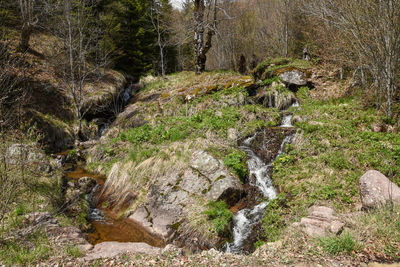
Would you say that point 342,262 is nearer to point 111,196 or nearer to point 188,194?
point 188,194

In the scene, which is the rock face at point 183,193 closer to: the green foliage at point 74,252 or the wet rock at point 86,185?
the green foliage at point 74,252

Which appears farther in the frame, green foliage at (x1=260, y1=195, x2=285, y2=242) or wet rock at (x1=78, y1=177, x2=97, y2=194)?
wet rock at (x1=78, y1=177, x2=97, y2=194)

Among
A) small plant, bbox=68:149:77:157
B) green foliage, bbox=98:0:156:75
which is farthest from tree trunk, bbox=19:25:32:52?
small plant, bbox=68:149:77:157

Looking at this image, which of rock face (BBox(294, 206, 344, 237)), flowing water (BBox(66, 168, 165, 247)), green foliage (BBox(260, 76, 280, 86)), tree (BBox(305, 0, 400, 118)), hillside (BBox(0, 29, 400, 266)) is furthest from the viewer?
green foliage (BBox(260, 76, 280, 86))

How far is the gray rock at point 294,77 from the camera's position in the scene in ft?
40.9

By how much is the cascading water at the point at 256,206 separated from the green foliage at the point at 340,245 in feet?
6.42

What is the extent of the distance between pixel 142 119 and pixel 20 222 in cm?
808

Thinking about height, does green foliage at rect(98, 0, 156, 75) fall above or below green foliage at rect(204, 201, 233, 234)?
above

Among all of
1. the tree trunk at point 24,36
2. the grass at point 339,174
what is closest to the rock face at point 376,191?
the grass at point 339,174

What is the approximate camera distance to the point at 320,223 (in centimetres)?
456

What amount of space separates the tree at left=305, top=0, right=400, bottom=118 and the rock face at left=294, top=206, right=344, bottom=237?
511 centimetres

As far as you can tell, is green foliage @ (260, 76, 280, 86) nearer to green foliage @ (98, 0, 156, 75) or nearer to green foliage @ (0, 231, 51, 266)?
green foliage @ (0, 231, 51, 266)

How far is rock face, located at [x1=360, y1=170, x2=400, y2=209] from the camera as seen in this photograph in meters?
4.65

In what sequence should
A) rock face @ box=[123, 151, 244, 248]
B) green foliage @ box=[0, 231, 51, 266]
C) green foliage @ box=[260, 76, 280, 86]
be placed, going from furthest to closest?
green foliage @ box=[260, 76, 280, 86], rock face @ box=[123, 151, 244, 248], green foliage @ box=[0, 231, 51, 266]
